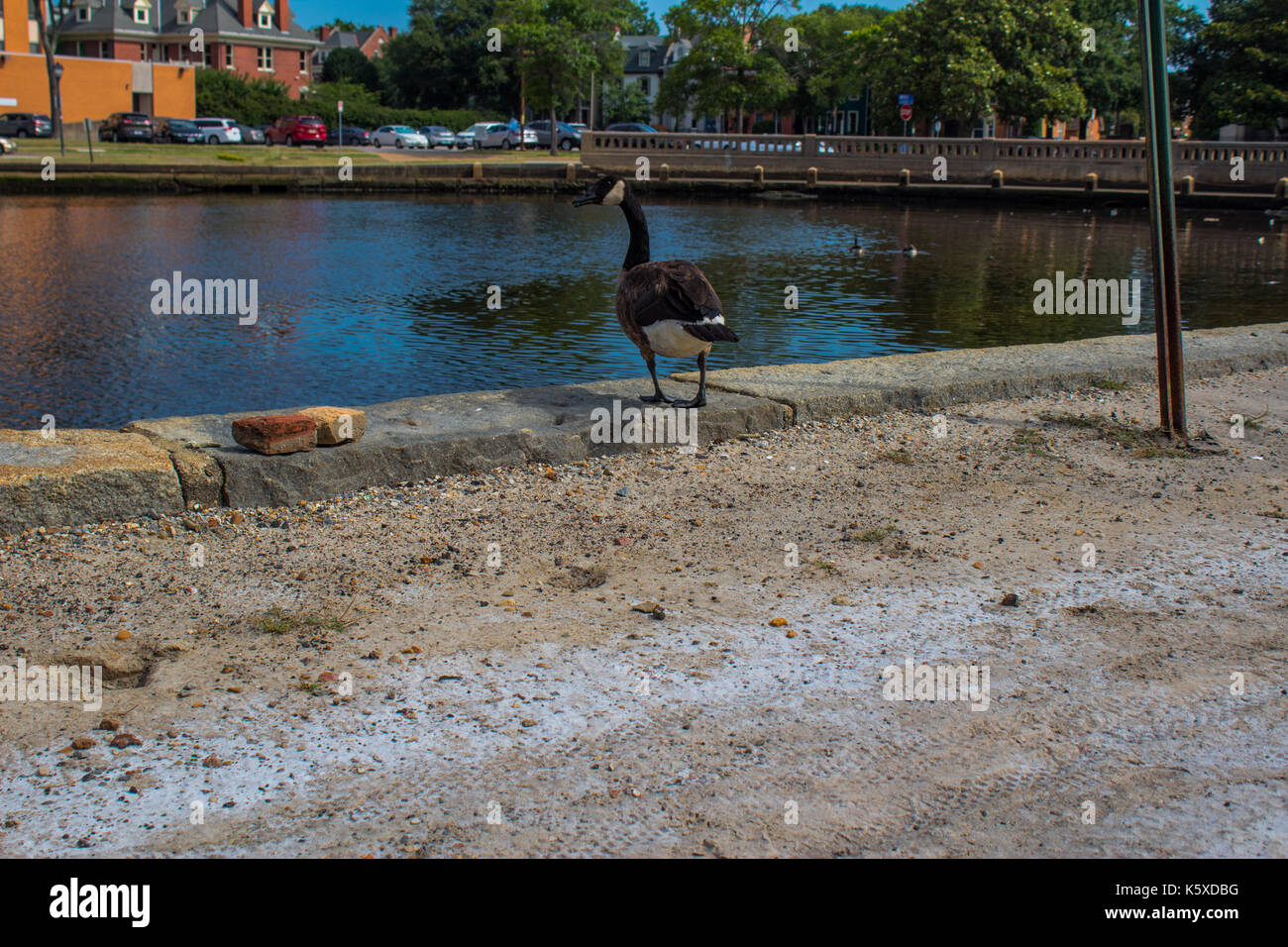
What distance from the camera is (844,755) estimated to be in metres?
3.39

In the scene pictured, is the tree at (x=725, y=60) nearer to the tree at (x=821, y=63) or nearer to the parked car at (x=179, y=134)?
the tree at (x=821, y=63)

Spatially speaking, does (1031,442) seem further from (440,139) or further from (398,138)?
(440,139)

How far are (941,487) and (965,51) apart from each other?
164 ft

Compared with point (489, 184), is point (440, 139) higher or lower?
higher

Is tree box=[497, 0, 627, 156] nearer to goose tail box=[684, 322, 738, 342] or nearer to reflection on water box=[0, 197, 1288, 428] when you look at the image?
reflection on water box=[0, 197, 1288, 428]

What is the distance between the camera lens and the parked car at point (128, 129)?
5797 cm

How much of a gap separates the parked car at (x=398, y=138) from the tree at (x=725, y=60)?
48.7 ft

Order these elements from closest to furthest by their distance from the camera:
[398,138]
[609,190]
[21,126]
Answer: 1. [609,190]
2. [21,126]
3. [398,138]

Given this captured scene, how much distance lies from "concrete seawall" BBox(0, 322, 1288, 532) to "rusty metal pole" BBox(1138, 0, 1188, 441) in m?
1.22

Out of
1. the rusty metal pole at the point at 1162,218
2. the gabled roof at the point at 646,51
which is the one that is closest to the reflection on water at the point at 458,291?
the rusty metal pole at the point at 1162,218

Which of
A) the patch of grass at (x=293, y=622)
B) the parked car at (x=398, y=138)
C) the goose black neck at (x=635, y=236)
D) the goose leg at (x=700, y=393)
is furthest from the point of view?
the parked car at (x=398, y=138)

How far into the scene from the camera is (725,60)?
63938mm

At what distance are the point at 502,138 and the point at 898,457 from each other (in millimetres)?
63880

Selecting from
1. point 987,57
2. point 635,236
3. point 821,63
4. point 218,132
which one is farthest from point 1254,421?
point 821,63
